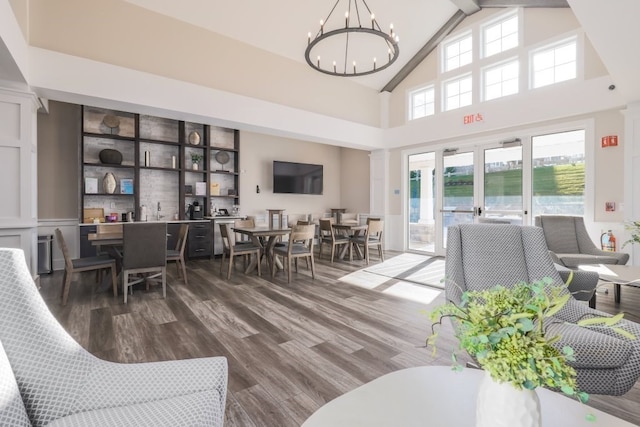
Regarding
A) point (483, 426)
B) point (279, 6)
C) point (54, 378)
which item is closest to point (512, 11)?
point (279, 6)

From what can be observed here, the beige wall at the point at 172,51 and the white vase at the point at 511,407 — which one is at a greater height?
the beige wall at the point at 172,51

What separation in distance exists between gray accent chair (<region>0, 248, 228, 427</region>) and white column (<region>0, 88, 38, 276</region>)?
3.57m

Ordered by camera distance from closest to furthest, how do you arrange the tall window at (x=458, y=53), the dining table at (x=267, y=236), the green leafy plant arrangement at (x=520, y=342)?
the green leafy plant arrangement at (x=520, y=342) < the dining table at (x=267, y=236) < the tall window at (x=458, y=53)

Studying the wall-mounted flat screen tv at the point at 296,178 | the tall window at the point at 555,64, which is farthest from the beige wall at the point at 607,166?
the wall-mounted flat screen tv at the point at 296,178

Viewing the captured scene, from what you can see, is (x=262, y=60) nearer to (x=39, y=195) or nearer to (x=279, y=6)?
(x=279, y=6)

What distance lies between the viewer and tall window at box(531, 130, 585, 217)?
502 cm

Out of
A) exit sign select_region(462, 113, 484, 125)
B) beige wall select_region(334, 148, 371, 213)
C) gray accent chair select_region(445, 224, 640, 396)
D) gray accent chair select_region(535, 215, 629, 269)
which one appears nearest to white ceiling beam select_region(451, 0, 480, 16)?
exit sign select_region(462, 113, 484, 125)

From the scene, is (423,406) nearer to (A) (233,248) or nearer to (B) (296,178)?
(A) (233,248)

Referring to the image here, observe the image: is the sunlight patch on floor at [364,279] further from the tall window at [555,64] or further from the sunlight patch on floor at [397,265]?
the tall window at [555,64]

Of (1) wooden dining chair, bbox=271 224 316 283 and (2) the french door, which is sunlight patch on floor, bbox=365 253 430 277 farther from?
(1) wooden dining chair, bbox=271 224 316 283

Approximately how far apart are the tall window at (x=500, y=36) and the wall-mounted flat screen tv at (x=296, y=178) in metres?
4.74

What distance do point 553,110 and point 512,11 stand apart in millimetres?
2133

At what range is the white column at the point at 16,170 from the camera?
11.7ft

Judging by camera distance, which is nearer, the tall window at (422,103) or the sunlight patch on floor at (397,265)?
the sunlight patch on floor at (397,265)
